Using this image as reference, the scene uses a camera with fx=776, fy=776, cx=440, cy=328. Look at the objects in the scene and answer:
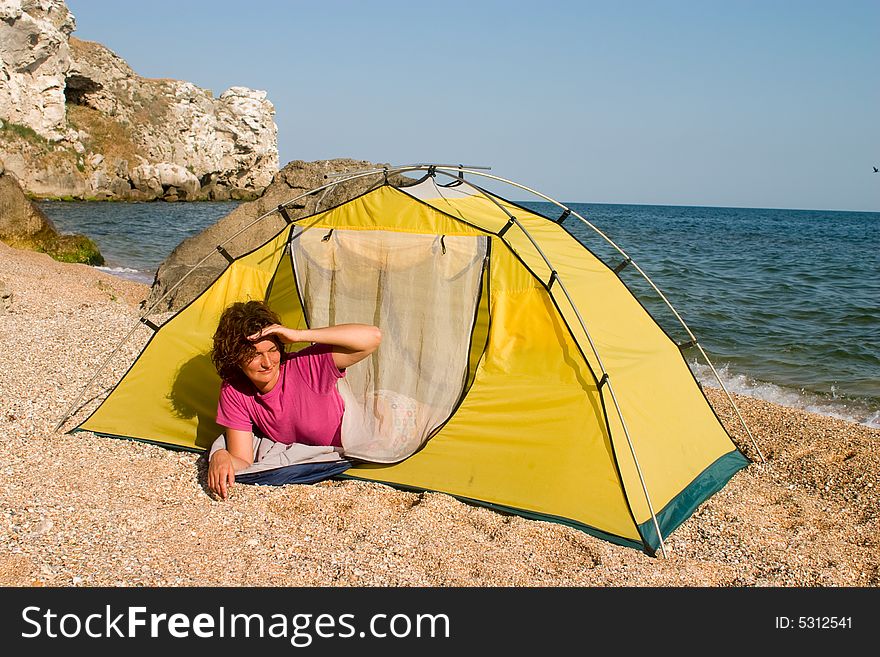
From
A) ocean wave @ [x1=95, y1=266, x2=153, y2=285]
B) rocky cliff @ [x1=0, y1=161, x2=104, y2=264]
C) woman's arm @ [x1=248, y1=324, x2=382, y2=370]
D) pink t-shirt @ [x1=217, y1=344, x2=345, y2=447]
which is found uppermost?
woman's arm @ [x1=248, y1=324, x2=382, y2=370]

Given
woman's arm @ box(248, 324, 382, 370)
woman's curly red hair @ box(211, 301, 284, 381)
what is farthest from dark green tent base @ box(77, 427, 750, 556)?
woman's curly red hair @ box(211, 301, 284, 381)

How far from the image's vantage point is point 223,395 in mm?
4926

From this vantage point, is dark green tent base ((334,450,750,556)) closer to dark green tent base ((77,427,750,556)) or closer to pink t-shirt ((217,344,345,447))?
dark green tent base ((77,427,750,556))

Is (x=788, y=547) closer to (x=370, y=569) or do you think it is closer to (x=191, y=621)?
(x=370, y=569)

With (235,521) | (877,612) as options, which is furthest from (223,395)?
(877,612)

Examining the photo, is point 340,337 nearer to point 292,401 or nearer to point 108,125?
point 292,401

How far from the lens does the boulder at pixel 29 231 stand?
16859 millimetres

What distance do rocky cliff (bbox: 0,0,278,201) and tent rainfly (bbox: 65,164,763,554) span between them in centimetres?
4313

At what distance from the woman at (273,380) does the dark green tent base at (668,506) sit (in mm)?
472

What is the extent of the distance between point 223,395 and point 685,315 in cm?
1027

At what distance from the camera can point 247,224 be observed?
38.2ft

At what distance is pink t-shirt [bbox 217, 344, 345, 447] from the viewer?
194 inches

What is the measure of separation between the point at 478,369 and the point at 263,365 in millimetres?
1412

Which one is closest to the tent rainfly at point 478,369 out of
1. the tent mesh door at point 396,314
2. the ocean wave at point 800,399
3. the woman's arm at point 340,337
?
the tent mesh door at point 396,314
